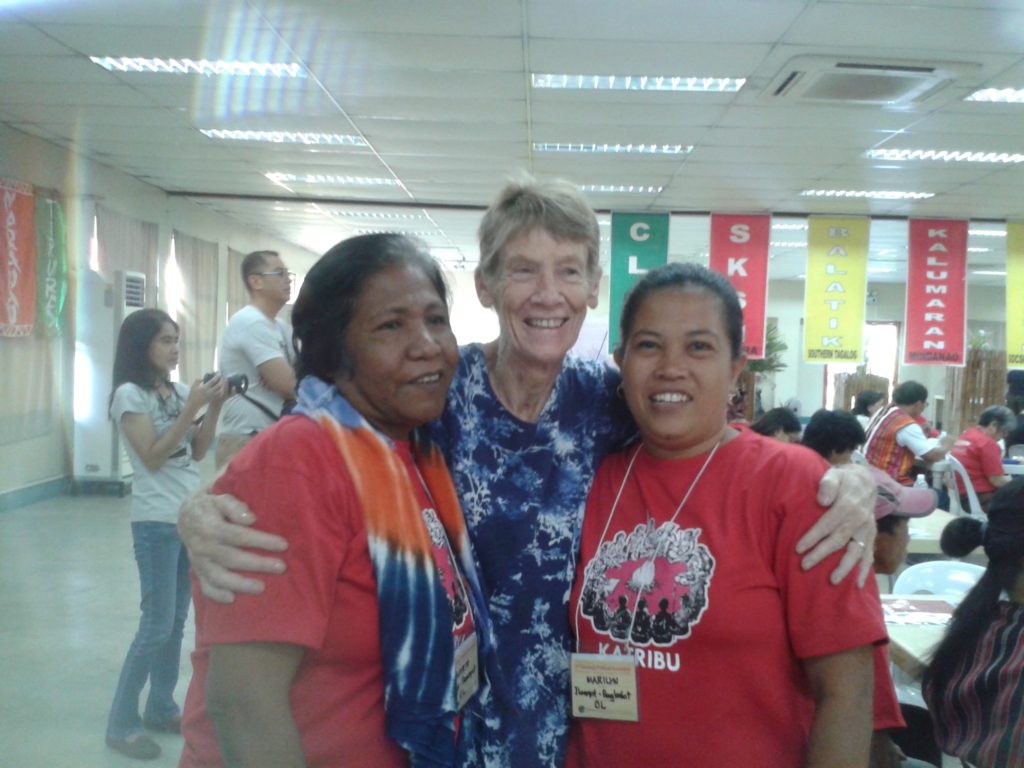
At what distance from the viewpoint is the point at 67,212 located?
7625 mm

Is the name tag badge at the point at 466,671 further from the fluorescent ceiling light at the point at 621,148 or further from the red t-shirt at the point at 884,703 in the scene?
the fluorescent ceiling light at the point at 621,148

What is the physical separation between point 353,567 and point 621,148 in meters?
5.87

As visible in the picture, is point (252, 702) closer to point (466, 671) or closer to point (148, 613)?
point (466, 671)

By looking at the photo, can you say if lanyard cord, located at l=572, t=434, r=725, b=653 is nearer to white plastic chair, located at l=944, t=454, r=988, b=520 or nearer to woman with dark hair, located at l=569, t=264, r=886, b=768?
woman with dark hair, located at l=569, t=264, r=886, b=768

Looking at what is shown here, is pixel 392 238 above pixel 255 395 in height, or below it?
above

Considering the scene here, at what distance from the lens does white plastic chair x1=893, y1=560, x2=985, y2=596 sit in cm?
333

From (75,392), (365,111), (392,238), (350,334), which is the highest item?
(365,111)

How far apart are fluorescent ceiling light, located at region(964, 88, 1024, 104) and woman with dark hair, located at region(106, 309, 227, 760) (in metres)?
4.64

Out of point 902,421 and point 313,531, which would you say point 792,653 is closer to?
point 313,531

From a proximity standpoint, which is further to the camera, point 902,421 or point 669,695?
point 902,421

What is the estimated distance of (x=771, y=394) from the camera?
680 inches

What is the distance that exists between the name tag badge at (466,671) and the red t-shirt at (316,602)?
0.12 m

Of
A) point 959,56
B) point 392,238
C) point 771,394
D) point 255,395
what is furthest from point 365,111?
point 771,394

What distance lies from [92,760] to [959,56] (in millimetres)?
5220
